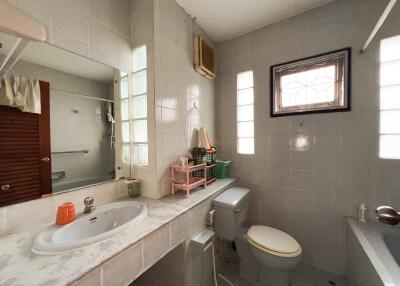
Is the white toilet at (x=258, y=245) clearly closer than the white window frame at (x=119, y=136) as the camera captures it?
Yes

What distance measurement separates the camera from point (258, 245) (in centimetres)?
129

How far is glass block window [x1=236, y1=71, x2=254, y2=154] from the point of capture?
1.89 m

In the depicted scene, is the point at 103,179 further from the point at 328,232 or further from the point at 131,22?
the point at 328,232

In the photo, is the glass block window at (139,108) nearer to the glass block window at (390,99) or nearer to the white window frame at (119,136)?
the white window frame at (119,136)

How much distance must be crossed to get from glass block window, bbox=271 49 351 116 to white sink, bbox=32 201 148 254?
1601 mm

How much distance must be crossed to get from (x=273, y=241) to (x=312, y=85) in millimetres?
1464

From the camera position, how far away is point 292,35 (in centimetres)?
166

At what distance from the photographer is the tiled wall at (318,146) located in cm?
135

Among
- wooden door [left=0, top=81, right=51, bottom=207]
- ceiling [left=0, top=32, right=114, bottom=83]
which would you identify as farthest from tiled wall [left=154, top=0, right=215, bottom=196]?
wooden door [left=0, top=81, right=51, bottom=207]

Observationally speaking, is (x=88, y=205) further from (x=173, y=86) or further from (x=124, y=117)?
(x=173, y=86)

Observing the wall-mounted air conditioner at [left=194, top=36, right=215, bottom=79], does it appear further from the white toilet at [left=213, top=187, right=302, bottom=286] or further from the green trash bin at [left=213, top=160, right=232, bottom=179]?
the white toilet at [left=213, top=187, right=302, bottom=286]

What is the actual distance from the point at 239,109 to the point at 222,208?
115 cm

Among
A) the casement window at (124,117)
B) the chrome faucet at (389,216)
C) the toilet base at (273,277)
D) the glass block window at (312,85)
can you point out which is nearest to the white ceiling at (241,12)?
the glass block window at (312,85)

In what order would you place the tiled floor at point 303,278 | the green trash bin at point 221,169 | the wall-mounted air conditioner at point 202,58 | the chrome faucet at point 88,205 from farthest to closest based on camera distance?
the green trash bin at point 221,169 < the wall-mounted air conditioner at point 202,58 < the tiled floor at point 303,278 < the chrome faucet at point 88,205
